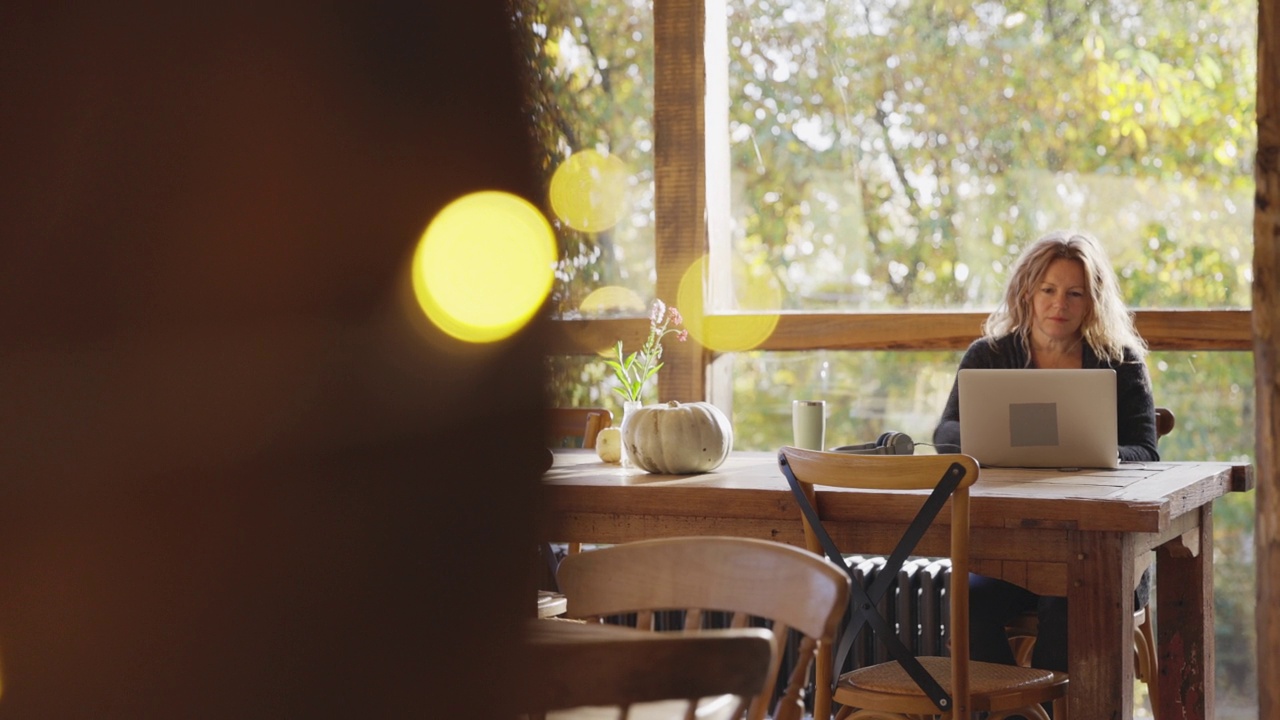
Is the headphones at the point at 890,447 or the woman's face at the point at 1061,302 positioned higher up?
the woman's face at the point at 1061,302

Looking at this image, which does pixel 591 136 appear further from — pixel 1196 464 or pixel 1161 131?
pixel 1196 464

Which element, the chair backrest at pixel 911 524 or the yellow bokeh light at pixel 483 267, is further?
the chair backrest at pixel 911 524

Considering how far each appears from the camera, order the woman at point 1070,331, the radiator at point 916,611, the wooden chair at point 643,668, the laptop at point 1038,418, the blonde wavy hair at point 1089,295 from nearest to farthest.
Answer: the wooden chair at point 643,668, the laptop at point 1038,418, the woman at point 1070,331, the blonde wavy hair at point 1089,295, the radiator at point 916,611

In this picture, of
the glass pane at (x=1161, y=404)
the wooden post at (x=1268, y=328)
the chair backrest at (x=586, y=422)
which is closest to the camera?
the wooden post at (x=1268, y=328)

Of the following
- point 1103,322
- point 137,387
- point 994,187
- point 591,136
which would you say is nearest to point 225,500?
point 137,387

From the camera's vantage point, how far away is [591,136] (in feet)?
14.3

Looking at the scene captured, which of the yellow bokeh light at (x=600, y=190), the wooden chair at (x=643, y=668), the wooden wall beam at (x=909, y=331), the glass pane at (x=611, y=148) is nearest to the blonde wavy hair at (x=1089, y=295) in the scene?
the wooden wall beam at (x=909, y=331)

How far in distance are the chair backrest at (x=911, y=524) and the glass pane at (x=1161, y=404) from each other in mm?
1192

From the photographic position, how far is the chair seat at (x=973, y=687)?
85.3 inches

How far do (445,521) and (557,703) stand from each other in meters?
0.20

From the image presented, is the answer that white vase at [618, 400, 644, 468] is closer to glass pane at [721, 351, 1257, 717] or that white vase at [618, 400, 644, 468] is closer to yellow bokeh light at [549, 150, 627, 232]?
glass pane at [721, 351, 1257, 717]

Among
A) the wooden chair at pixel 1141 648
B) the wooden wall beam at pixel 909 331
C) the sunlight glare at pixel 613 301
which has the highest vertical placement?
the sunlight glare at pixel 613 301

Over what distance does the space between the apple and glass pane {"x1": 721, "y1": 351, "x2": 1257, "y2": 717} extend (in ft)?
2.94

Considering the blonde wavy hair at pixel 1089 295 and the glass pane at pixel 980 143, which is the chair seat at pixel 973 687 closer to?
the blonde wavy hair at pixel 1089 295
